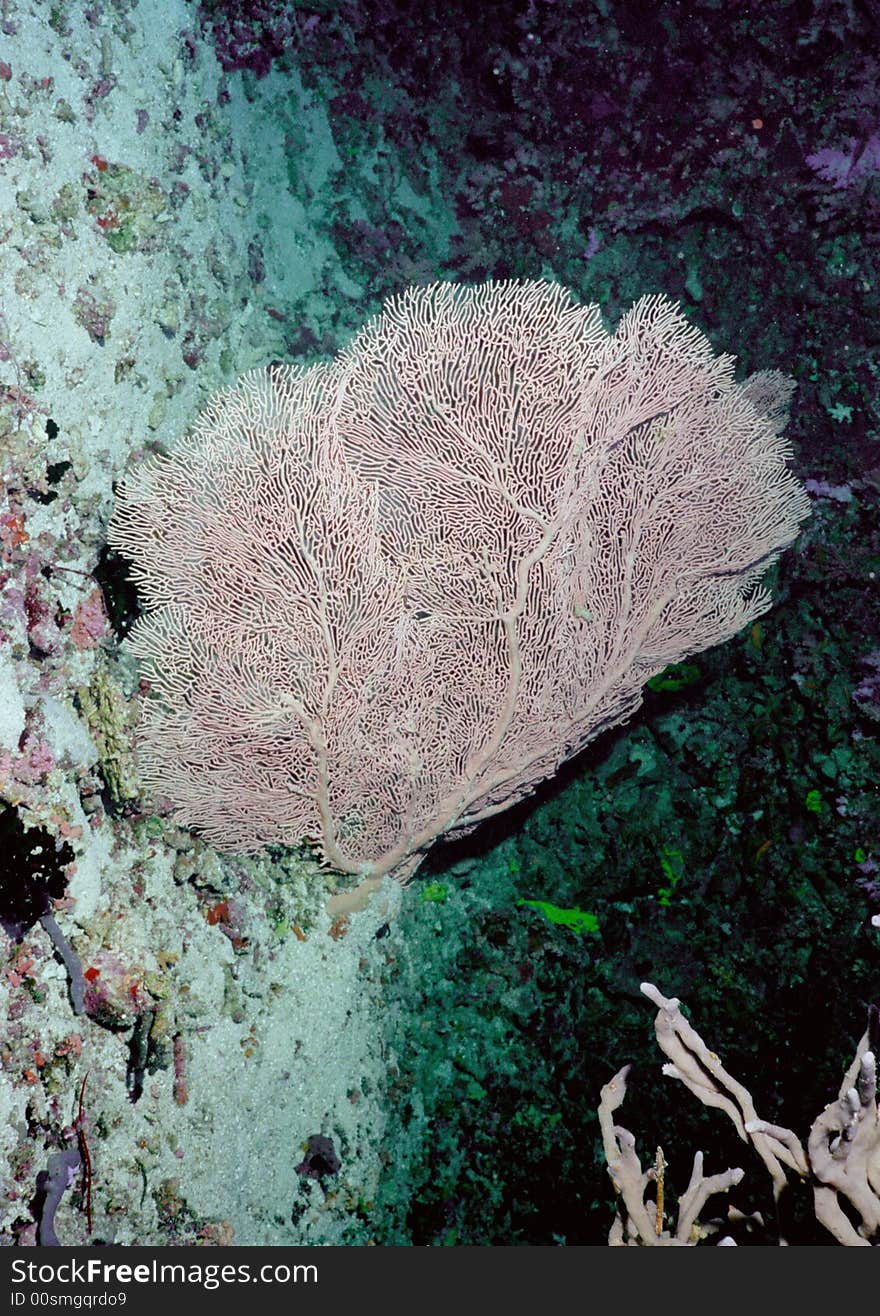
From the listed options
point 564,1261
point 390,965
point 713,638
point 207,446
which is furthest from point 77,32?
point 564,1261

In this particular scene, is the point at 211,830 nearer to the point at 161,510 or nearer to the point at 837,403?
the point at 161,510

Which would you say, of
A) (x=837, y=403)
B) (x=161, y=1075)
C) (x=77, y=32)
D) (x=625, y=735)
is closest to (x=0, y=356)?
(x=77, y=32)

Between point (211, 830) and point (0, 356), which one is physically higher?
point (0, 356)

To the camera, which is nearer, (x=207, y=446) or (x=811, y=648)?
(x=207, y=446)

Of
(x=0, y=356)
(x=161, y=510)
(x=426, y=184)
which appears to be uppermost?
(x=426, y=184)

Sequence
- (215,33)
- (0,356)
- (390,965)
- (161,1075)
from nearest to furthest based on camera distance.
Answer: (0,356), (161,1075), (215,33), (390,965)

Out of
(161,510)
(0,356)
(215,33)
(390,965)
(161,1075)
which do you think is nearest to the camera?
(0,356)

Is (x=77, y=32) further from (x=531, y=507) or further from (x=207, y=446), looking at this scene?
(x=531, y=507)

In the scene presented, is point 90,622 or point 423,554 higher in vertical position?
point 423,554

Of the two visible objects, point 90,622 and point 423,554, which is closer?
point 90,622
